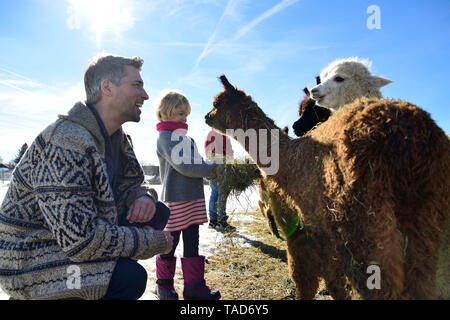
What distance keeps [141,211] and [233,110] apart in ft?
3.80

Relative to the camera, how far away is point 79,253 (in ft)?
4.29

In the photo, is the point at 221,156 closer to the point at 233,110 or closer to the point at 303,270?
the point at 233,110

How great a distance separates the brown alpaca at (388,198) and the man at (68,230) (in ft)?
3.67

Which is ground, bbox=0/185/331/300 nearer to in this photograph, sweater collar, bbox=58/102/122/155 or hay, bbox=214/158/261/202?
hay, bbox=214/158/261/202

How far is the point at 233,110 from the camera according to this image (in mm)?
2266

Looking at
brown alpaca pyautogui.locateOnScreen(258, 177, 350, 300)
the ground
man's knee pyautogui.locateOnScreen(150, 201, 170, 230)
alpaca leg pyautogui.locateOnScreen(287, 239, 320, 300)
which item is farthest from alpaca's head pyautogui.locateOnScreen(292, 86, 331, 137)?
man's knee pyautogui.locateOnScreen(150, 201, 170, 230)

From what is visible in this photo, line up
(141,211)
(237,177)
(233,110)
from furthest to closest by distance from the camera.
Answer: (237,177) < (233,110) < (141,211)

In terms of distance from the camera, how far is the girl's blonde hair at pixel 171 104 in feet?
9.43

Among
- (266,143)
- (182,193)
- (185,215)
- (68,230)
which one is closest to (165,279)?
(185,215)

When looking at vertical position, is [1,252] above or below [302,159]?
below

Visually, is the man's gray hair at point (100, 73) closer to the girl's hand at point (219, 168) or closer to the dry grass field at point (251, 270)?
the girl's hand at point (219, 168)
